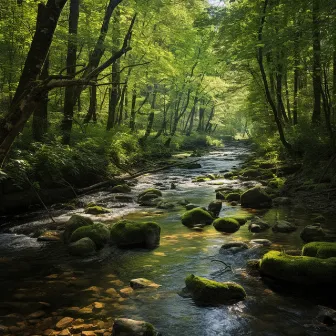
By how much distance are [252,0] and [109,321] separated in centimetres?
Result: 1515

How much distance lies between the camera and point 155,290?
5336mm

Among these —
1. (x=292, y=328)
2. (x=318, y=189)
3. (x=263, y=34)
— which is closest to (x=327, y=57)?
(x=263, y=34)

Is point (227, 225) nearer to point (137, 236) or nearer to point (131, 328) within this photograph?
point (137, 236)

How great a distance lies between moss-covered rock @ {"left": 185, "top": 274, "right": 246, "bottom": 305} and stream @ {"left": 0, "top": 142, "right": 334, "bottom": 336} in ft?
0.44

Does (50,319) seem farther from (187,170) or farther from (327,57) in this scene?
(187,170)

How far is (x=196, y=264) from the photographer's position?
639 centimetres

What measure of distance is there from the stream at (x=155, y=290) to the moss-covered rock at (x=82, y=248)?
170 mm

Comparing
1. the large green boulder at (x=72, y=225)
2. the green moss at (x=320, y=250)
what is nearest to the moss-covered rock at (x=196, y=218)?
the large green boulder at (x=72, y=225)

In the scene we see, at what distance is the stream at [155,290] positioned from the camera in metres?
4.35

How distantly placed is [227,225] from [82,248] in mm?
3715

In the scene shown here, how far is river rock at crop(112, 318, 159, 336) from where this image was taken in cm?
391

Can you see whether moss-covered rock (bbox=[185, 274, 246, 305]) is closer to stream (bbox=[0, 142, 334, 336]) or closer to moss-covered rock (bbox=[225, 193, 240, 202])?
stream (bbox=[0, 142, 334, 336])

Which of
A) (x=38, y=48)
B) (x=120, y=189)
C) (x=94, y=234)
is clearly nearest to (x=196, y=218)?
(x=94, y=234)

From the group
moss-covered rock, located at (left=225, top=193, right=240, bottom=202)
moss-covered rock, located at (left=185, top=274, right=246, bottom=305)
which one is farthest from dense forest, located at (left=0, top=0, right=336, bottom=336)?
moss-covered rock, located at (left=225, top=193, right=240, bottom=202)
